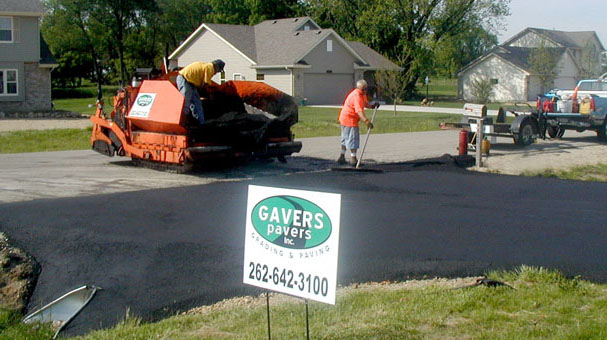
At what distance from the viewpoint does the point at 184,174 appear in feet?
44.2

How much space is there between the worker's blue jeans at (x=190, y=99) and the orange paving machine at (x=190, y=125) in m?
0.09

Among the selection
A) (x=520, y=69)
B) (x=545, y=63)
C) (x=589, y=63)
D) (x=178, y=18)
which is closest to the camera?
(x=545, y=63)

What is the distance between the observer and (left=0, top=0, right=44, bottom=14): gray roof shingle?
3544 centimetres

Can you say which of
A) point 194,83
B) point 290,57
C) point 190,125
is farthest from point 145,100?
point 290,57

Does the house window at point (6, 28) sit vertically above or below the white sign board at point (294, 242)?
above

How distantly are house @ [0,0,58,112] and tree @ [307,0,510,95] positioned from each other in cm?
2868

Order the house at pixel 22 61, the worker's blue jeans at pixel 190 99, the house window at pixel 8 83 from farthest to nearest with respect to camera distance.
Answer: the house window at pixel 8 83 → the house at pixel 22 61 → the worker's blue jeans at pixel 190 99

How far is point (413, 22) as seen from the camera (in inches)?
2276

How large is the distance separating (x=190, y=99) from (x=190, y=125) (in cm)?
48

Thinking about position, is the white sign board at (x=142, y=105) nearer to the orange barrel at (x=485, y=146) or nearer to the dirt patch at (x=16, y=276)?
the dirt patch at (x=16, y=276)

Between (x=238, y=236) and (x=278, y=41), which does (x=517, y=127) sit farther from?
(x=278, y=41)

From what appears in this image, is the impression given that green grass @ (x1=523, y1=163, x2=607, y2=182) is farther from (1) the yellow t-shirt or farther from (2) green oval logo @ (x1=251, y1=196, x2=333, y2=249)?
(2) green oval logo @ (x1=251, y1=196, x2=333, y2=249)

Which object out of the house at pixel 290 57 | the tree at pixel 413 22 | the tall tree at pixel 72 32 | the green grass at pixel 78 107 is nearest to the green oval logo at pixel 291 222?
the green grass at pixel 78 107

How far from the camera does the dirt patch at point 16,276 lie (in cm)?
647
